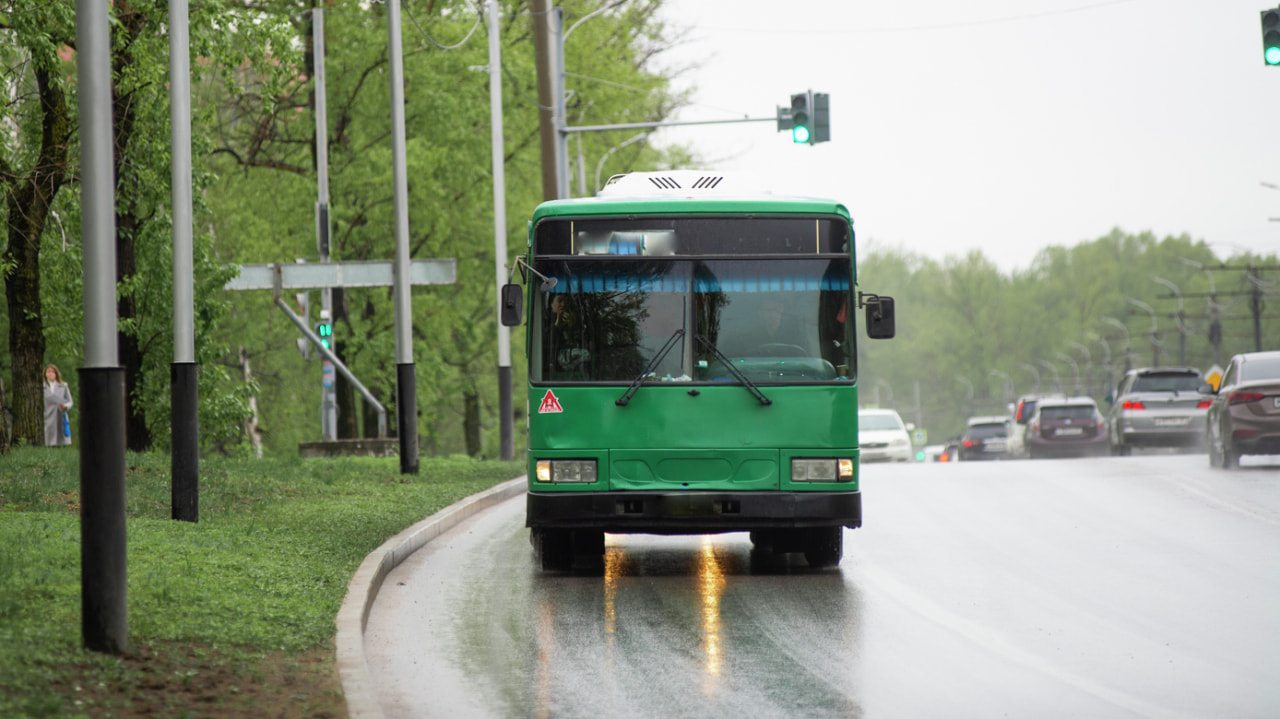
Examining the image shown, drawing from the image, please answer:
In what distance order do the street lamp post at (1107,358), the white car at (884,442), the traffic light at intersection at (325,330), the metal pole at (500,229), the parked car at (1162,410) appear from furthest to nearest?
the street lamp post at (1107,358)
the white car at (884,442)
the parked car at (1162,410)
the traffic light at intersection at (325,330)
the metal pole at (500,229)

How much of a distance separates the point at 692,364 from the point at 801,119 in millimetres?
14925

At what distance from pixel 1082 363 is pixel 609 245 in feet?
378

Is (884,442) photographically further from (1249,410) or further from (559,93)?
(1249,410)

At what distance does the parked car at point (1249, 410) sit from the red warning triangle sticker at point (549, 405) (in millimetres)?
13927

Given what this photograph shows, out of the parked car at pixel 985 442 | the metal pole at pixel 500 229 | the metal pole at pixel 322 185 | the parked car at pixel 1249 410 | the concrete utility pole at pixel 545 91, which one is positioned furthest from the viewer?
the parked car at pixel 985 442

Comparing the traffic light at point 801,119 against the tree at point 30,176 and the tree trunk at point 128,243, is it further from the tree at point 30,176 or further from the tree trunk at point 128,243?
the tree at point 30,176

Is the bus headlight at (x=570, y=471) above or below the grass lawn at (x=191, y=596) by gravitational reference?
above

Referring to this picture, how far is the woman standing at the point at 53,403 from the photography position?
1053 inches

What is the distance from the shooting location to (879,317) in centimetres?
1162

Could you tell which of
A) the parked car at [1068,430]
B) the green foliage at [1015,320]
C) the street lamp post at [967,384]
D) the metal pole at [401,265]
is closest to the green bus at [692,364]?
the metal pole at [401,265]

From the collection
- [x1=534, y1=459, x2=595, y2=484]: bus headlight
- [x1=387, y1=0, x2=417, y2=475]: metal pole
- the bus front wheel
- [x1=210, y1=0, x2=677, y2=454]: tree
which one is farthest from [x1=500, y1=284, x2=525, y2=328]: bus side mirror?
[x1=210, y1=0, x2=677, y2=454]: tree

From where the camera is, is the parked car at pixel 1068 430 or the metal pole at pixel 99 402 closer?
the metal pole at pixel 99 402

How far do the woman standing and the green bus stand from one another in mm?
17558

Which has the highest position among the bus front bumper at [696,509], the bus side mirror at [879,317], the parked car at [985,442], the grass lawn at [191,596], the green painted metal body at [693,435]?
the bus side mirror at [879,317]
